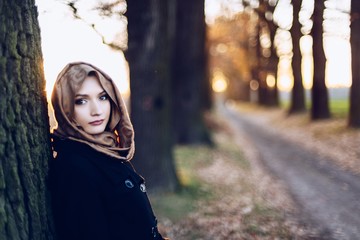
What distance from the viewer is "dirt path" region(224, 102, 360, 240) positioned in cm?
627

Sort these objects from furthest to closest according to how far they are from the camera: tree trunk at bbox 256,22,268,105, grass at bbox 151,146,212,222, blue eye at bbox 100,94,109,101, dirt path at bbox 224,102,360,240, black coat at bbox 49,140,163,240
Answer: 1. tree trunk at bbox 256,22,268,105
2. grass at bbox 151,146,212,222
3. dirt path at bbox 224,102,360,240
4. blue eye at bbox 100,94,109,101
5. black coat at bbox 49,140,163,240

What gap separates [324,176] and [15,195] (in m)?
8.76

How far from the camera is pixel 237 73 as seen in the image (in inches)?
1635

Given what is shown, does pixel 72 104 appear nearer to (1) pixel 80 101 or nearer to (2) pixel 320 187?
(1) pixel 80 101

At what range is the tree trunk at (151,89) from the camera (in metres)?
6.79

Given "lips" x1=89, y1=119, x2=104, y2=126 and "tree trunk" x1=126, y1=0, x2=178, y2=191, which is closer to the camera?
"lips" x1=89, y1=119, x2=104, y2=126

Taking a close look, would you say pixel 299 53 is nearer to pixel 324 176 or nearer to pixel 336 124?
pixel 336 124

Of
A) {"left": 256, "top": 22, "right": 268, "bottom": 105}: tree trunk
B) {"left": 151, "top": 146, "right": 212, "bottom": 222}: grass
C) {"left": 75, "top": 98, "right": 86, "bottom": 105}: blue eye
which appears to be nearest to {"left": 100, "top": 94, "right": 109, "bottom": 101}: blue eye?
{"left": 75, "top": 98, "right": 86, "bottom": 105}: blue eye

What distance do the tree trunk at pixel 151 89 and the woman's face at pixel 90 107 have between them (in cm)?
432

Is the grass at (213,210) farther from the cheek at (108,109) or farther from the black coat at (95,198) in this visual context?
the cheek at (108,109)

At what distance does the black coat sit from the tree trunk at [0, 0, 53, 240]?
112mm

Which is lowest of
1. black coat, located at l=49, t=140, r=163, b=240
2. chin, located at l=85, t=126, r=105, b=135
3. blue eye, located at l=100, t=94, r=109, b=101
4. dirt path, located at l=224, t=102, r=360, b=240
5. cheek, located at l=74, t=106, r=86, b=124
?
dirt path, located at l=224, t=102, r=360, b=240

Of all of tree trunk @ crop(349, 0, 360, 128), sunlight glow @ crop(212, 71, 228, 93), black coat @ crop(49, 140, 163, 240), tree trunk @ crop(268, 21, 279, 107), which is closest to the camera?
black coat @ crop(49, 140, 163, 240)

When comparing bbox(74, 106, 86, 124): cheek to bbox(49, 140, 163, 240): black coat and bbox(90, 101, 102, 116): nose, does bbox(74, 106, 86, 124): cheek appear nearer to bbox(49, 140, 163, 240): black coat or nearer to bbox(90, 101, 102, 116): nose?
bbox(90, 101, 102, 116): nose
